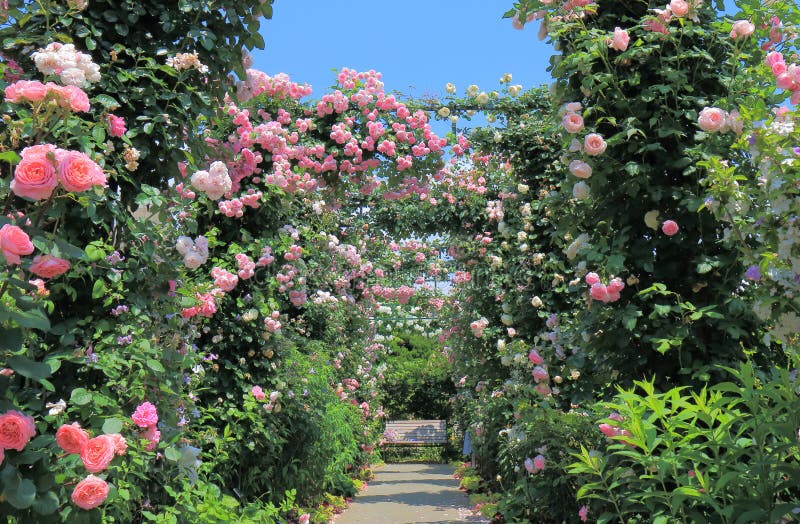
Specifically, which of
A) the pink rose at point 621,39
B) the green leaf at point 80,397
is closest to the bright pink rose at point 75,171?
the green leaf at point 80,397

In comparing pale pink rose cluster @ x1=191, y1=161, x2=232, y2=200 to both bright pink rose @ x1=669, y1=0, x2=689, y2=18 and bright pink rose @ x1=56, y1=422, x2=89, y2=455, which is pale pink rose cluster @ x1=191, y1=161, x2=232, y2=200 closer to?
bright pink rose @ x1=56, y1=422, x2=89, y2=455

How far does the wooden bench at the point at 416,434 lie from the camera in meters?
15.0

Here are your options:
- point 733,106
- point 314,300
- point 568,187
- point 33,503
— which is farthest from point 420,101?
point 33,503

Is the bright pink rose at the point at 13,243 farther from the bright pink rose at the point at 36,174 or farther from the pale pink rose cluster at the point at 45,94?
the pale pink rose cluster at the point at 45,94

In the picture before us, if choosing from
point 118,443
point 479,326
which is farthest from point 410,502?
point 118,443

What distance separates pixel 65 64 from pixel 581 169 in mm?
2157

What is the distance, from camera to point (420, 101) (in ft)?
22.4

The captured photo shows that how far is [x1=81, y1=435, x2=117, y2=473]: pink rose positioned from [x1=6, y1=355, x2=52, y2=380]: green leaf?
0.26m

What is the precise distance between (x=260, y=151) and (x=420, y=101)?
2026 mm

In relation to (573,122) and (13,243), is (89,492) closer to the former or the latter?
(13,243)

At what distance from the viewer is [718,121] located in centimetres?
288

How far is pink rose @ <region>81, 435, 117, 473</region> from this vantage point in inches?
72.4

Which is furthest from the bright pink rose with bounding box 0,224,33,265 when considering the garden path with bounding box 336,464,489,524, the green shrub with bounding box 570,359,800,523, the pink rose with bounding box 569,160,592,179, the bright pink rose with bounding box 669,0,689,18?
the garden path with bounding box 336,464,489,524

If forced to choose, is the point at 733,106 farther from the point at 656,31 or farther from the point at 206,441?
the point at 206,441
